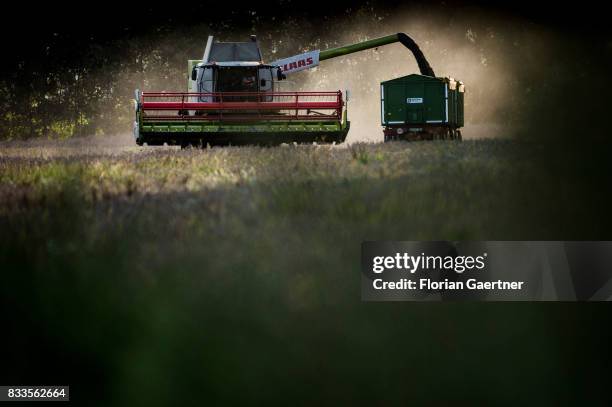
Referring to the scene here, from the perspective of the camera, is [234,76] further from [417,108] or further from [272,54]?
[272,54]

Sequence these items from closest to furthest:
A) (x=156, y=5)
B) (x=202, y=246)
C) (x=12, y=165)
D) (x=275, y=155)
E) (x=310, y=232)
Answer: (x=202, y=246) → (x=310, y=232) → (x=12, y=165) → (x=275, y=155) → (x=156, y=5)

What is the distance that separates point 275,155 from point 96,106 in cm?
4386

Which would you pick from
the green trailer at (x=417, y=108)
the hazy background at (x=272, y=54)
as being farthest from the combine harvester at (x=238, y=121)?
the hazy background at (x=272, y=54)

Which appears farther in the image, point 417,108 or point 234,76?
point 417,108

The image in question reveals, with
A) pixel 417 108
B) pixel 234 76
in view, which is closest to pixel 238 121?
pixel 234 76

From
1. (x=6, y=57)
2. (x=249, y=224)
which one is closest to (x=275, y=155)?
(x=249, y=224)

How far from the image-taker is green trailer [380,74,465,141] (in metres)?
24.0

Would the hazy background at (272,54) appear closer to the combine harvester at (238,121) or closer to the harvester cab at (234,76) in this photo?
the harvester cab at (234,76)

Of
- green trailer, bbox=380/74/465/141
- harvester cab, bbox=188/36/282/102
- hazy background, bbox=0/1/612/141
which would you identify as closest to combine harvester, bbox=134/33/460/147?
harvester cab, bbox=188/36/282/102

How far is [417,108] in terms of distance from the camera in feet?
79.2

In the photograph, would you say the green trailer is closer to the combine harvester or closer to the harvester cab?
the harvester cab

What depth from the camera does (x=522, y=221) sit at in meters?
6.28

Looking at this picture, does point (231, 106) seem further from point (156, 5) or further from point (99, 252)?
point (156, 5)

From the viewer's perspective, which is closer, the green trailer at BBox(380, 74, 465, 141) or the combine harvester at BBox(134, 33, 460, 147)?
the combine harvester at BBox(134, 33, 460, 147)
